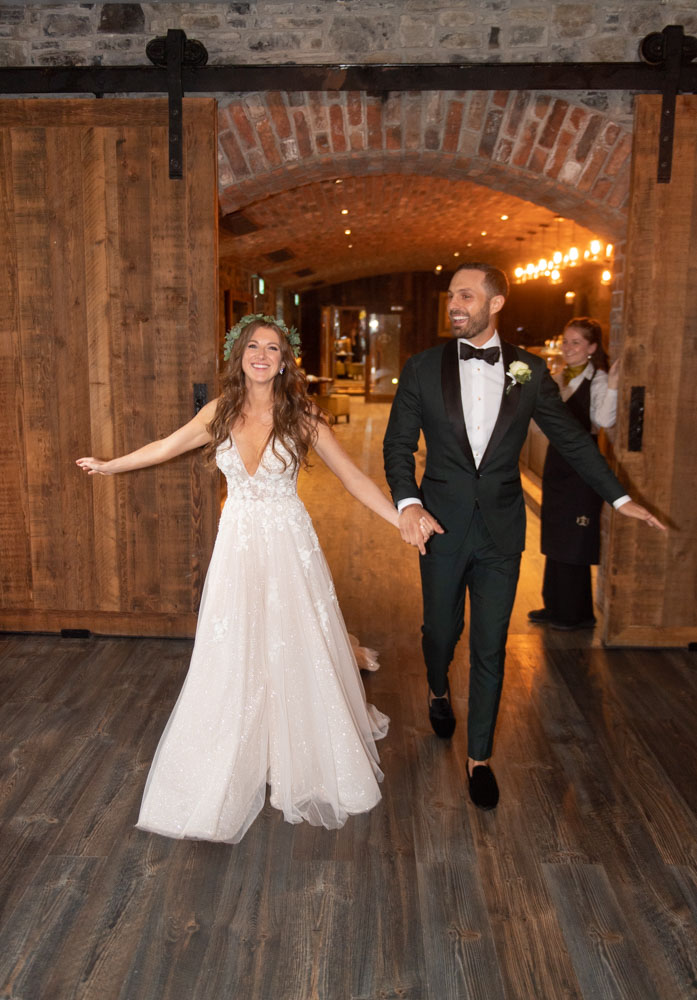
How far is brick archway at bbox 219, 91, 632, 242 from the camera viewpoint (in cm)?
430

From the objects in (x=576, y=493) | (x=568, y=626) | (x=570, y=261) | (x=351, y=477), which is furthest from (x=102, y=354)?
(x=570, y=261)

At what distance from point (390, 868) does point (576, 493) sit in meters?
2.61

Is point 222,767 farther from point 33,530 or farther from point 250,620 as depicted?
point 33,530

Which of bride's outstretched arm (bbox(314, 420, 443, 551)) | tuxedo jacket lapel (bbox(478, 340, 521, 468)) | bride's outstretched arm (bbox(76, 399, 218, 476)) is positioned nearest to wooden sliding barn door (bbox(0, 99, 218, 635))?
bride's outstretched arm (bbox(76, 399, 218, 476))

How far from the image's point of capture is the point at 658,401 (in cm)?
440

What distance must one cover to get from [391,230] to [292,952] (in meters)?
12.2

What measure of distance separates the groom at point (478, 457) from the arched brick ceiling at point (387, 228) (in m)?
4.44

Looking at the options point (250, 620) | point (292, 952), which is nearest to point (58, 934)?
point (292, 952)

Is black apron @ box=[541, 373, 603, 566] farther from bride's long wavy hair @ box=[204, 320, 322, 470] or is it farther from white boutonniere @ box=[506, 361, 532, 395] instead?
bride's long wavy hair @ box=[204, 320, 322, 470]

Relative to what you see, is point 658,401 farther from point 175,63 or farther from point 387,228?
point 387,228

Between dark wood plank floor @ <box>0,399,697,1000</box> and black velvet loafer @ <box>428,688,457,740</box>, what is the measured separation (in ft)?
0.23

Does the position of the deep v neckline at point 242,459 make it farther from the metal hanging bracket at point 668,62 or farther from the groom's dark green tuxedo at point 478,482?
the metal hanging bracket at point 668,62

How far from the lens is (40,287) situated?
446 cm

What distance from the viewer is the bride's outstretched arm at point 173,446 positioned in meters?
3.21
